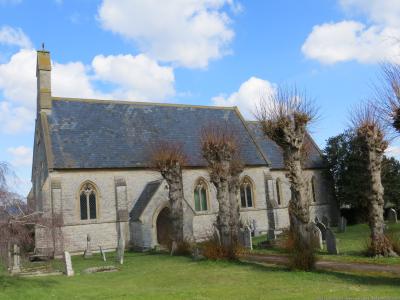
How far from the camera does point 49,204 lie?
28.5 m

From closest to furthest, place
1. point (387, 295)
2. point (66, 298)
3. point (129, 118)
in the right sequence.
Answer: point (387, 295) < point (66, 298) < point (129, 118)

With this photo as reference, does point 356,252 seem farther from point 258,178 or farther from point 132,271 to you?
point 258,178

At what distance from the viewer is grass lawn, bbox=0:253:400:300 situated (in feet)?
36.5

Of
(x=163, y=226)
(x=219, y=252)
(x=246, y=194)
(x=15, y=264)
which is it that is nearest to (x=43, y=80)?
(x=163, y=226)

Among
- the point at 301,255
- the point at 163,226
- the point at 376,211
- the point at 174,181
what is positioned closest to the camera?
the point at 301,255

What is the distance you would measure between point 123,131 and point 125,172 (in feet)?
12.2

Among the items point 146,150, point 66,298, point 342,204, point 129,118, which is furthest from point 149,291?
point 342,204

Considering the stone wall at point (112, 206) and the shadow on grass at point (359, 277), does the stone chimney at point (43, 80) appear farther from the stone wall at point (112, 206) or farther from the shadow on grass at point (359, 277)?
the shadow on grass at point (359, 277)

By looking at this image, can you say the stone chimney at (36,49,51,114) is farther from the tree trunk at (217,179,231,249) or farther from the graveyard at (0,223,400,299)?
the tree trunk at (217,179,231,249)

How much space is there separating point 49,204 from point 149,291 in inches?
713

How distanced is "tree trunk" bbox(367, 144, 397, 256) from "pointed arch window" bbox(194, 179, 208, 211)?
1644 cm

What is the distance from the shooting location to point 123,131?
108 feet

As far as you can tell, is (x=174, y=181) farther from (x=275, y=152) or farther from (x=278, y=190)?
(x=275, y=152)

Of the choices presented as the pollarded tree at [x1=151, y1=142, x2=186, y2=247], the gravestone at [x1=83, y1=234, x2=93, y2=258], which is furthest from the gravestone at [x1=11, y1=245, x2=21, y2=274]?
the pollarded tree at [x1=151, y1=142, x2=186, y2=247]
